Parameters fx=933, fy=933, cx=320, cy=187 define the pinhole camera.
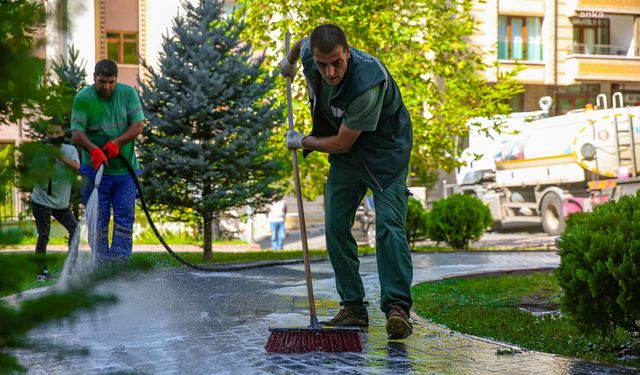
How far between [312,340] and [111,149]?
130 inches

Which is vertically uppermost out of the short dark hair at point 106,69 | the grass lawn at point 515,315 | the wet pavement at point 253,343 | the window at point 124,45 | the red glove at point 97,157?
the window at point 124,45

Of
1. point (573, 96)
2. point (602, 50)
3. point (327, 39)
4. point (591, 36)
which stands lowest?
point (327, 39)

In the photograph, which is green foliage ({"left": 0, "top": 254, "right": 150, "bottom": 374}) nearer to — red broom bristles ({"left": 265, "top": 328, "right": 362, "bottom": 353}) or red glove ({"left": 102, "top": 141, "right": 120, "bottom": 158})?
red broom bristles ({"left": 265, "top": 328, "right": 362, "bottom": 353})

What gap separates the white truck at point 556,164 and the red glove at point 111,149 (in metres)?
17.9

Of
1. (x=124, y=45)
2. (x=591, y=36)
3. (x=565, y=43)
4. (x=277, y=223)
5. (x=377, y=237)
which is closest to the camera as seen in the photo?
(x=377, y=237)

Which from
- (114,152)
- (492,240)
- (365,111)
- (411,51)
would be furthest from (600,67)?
(365,111)

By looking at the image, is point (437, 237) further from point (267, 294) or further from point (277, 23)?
point (267, 294)

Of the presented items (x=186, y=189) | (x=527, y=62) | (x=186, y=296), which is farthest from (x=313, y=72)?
(x=527, y=62)

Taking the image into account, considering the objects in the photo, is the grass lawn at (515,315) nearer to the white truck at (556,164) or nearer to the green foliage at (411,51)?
the green foliage at (411,51)

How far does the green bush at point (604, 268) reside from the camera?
4387 millimetres

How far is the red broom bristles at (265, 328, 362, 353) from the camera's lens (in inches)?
185

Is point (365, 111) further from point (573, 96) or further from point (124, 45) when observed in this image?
point (573, 96)

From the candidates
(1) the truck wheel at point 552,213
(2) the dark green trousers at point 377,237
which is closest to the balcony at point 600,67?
(1) the truck wheel at point 552,213

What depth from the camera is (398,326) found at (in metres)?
5.02
